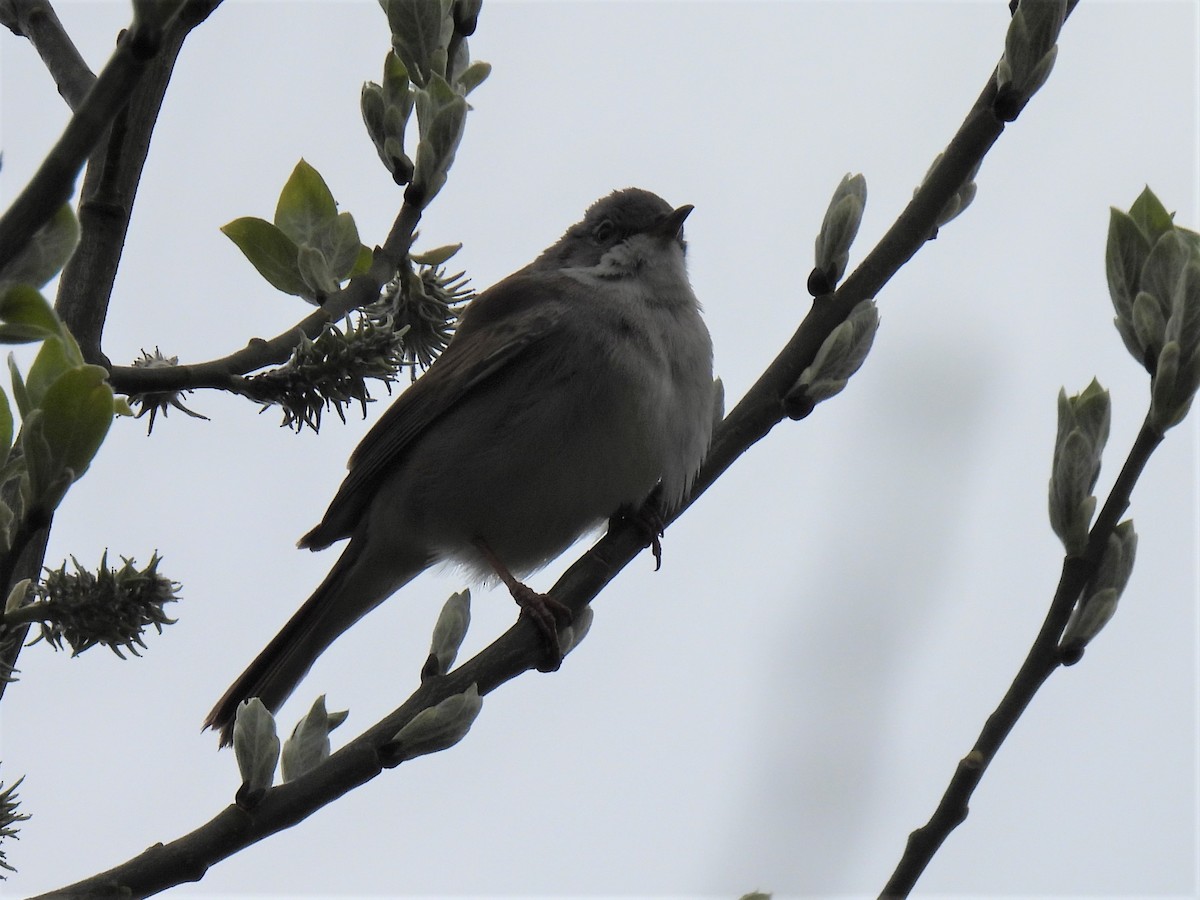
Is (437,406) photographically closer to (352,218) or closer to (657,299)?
(657,299)

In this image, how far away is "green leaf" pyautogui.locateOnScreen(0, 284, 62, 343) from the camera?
1600 mm

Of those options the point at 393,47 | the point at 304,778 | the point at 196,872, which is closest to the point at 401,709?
the point at 304,778

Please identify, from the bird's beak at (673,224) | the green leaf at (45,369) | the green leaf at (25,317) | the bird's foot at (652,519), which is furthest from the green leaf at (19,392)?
the bird's beak at (673,224)

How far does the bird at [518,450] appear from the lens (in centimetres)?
483

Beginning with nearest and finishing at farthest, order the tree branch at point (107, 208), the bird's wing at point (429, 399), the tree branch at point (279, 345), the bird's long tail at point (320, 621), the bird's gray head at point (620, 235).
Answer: the tree branch at point (279, 345), the tree branch at point (107, 208), the bird's long tail at point (320, 621), the bird's wing at point (429, 399), the bird's gray head at point (620, 235)

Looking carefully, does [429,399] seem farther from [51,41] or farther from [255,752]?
[255,752]

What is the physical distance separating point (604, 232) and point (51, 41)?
366 centimetres

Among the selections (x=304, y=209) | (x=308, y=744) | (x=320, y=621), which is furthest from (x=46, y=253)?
(x=320, y=621)

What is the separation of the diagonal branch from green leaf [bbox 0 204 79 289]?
830 millimetres

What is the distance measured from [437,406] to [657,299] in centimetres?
107

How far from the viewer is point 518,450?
5.02 meters

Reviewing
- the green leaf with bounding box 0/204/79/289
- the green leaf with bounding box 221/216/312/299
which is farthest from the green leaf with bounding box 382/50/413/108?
the green leaf with bounding box 0/204/79/289

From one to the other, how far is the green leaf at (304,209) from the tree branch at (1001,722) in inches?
69.3

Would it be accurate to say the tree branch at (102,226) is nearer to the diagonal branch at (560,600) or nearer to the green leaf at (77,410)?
the diagonal branch at (560,600)
